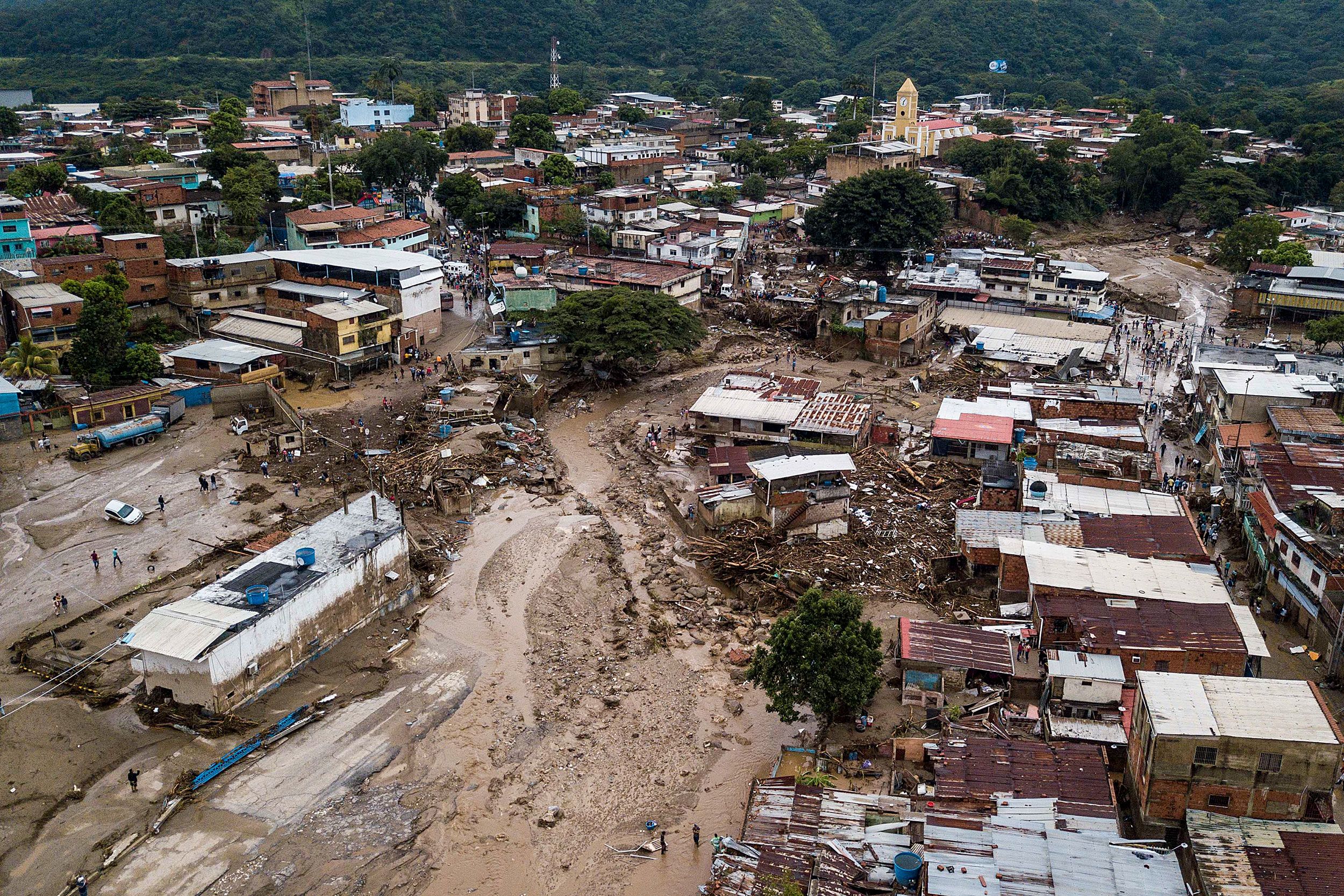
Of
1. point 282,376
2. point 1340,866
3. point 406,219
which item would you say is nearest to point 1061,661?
point 1340,866

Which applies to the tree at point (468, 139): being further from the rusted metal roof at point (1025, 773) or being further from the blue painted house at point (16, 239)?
the rusted metal roof at point (1025, 773)

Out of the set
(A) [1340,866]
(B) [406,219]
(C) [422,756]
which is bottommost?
(C) [422,756]

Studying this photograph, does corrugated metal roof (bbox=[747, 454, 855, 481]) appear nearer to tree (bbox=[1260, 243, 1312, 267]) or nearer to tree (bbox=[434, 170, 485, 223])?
tree (bbox=[1260, 243, 1312, 267])

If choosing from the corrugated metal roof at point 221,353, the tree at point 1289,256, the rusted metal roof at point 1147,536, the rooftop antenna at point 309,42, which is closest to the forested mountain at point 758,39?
the rooftop antenna at point 309,42

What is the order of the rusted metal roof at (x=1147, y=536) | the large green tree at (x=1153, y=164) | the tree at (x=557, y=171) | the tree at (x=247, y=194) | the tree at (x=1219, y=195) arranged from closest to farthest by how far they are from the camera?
the rusted metal roof at (x=1147, y=536), the tree at (x=247, y=194), the tree at (x=557, y=171), the tree at (x=1219, y=195), the large green tree at (x=1153, y=164)

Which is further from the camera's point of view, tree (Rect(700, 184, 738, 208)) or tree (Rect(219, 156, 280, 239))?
tree (Rect(700, 184, 738, 208))

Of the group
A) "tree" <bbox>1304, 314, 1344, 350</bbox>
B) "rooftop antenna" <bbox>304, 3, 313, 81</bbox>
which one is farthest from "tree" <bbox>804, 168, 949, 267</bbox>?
"rooftop antenna" <bbox>304, 3, 313, 81</bbox>

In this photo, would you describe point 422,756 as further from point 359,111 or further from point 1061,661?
point 359,111
